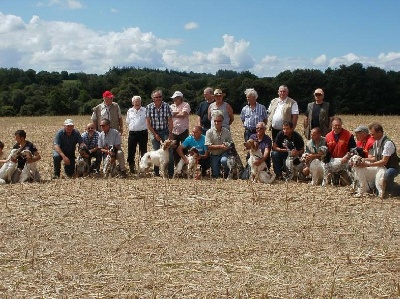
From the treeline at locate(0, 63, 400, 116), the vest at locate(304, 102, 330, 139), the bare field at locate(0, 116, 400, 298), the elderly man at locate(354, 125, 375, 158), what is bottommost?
the bare field at locate(0, 116, 400, 298)

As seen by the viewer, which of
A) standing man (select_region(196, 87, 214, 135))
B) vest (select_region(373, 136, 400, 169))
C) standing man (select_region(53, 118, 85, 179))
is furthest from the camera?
standing man (select_region(196, 87, 214, 135))

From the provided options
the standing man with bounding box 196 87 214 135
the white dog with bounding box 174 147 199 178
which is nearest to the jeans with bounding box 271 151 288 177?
the white dog with bounding box 174 147 199 178

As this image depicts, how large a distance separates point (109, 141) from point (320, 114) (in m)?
4.32

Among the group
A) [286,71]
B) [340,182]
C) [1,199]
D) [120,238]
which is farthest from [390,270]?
[286,71]

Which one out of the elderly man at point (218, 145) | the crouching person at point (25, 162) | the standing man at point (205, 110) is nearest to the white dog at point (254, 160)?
the elderly man at point (218, 145)

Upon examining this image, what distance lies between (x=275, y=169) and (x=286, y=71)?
38.3m

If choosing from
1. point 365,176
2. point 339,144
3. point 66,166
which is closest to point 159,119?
point 66,166

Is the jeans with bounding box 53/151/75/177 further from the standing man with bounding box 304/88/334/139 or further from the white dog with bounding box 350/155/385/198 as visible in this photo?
the white dog with bounding box 350/155/385/198

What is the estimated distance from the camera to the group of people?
1003 centimetres

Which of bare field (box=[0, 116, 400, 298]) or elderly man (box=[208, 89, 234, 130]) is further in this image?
elderly man (box=[208, 89, 234, 130])

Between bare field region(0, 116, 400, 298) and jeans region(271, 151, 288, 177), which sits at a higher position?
jeans region(271, 151, 288, 177)

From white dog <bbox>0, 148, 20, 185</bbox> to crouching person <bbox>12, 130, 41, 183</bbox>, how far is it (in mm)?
102

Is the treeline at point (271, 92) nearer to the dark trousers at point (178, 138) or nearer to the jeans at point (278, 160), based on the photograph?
the dark trousers at point (178, 138)

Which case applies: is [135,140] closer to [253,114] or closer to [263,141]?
[253,114]
